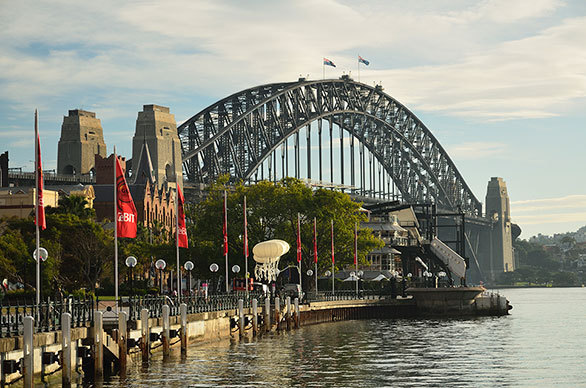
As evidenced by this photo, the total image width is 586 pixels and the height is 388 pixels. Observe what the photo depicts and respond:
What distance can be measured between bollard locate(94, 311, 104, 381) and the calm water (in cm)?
84

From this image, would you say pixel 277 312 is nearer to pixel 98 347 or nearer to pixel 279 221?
pixel 279 221

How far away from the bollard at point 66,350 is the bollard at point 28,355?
10.7 ft

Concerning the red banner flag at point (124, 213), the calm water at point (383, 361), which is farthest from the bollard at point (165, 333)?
the red banner flag at point (124, 213)

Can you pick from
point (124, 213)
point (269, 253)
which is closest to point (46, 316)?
point (124, 213)

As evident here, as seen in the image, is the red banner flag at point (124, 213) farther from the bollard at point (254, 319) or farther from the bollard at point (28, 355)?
the bollard at point (254, 319)

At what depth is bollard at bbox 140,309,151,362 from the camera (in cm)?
5584

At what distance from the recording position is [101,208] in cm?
17550

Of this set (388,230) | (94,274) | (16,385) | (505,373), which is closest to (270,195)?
(94,274)

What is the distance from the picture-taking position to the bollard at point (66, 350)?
145ft

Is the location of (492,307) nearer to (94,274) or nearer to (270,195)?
(270,195)

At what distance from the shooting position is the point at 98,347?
161ft

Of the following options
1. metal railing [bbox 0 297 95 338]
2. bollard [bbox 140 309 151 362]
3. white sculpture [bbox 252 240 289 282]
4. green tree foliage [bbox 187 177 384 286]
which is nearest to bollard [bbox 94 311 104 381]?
metal railing [bbox 0 297 95 338]

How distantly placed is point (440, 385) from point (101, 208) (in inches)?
5033

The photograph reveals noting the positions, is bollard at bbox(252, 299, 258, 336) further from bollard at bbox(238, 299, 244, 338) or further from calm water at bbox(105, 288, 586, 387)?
bollard at bbox(238, 299, 244, 338)
